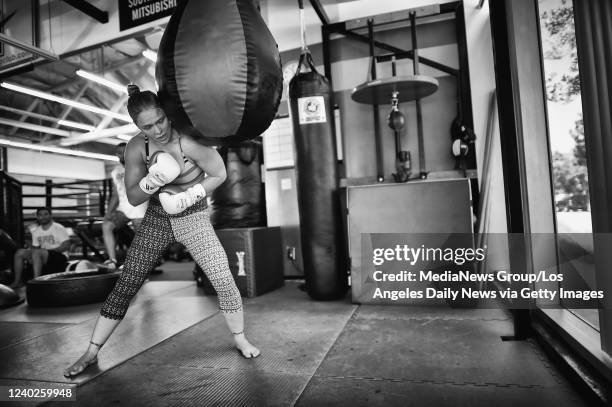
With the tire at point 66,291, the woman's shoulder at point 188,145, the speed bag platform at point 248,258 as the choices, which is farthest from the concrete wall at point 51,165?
the woman's shoulder at point 188,145

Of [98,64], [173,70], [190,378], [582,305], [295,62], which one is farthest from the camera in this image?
[98,64]

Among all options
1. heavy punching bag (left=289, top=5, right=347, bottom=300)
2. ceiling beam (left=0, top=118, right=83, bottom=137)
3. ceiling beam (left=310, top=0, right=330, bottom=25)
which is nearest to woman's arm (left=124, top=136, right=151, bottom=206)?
heavy punching bag (left=289, top=5, right=347, bottom=300)

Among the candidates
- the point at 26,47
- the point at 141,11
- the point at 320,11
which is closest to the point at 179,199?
the point at 320,11

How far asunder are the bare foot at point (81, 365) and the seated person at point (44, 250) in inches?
140

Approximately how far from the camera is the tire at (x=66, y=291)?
10.6 feet

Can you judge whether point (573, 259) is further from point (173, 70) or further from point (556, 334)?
point (173, 70)

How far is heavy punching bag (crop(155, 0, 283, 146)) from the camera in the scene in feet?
4.01

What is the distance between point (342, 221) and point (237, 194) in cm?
115

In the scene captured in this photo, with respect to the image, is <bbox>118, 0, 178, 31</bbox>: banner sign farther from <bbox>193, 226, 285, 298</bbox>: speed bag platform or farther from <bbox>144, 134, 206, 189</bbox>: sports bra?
<bbox>144, 134, 206, 189</bbox>: sports bra

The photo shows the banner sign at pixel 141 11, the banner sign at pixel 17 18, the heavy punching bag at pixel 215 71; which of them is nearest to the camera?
the heavy punching bag at pixel 215 71

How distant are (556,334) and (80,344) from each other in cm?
269

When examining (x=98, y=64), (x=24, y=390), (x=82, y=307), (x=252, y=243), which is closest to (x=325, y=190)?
(x=252, y=243)

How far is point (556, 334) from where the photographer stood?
1.75 m

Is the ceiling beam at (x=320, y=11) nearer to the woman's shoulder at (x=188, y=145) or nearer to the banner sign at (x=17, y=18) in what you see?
the woman's shoulder at (x=188, y=145)
